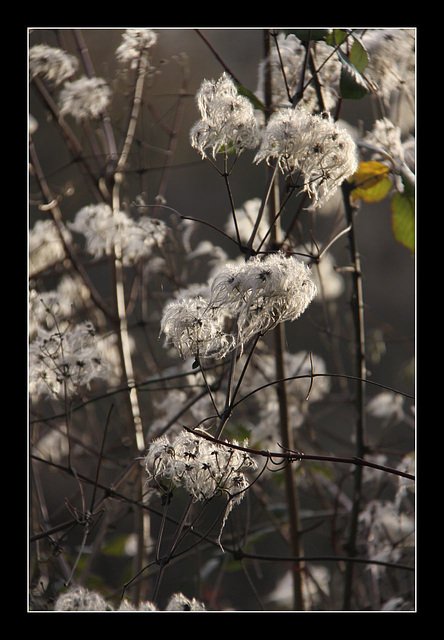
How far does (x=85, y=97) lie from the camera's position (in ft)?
3.42

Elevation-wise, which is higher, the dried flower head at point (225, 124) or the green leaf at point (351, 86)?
the green leaf at point (351, 86)

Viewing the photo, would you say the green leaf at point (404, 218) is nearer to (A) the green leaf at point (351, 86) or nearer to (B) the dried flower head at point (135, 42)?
(A) the green leaf at point (351, 86)

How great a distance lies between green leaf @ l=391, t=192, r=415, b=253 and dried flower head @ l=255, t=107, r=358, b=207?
0.31m

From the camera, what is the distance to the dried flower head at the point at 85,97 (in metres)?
1.03

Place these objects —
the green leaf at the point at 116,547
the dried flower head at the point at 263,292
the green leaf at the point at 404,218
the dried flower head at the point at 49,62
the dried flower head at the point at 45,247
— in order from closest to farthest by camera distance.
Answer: the dried flower head at the point at 263,292, the green leaf at the point at 404,218, the dried flower head at the point at 49,62, the dried flower head at the point at 45,247, the green leaf at the point at 116,547

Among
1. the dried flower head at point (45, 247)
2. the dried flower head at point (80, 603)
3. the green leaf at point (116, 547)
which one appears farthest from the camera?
the green leaf at point (116, 547)

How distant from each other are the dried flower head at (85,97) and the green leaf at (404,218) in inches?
19.8

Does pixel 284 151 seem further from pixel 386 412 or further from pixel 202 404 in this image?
pixel 386 412

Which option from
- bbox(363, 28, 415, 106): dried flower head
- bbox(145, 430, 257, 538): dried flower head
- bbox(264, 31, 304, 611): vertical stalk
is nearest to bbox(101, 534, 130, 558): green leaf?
bbox(264, 31, 304, 611): vertical stalk

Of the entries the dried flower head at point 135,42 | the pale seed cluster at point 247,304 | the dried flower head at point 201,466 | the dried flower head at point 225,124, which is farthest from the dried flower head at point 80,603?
the dried flower head at point 135,42
